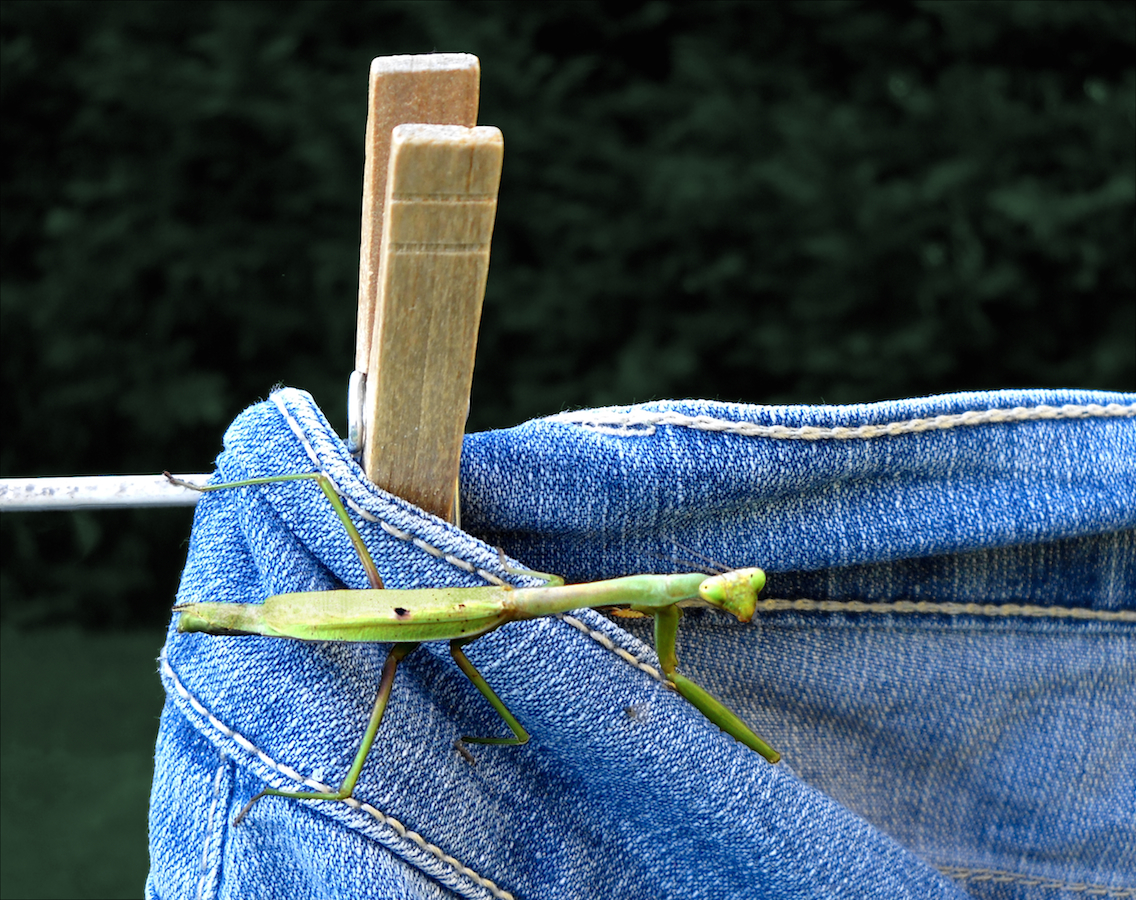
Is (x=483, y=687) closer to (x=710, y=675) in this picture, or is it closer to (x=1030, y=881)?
(x=710, y=675)

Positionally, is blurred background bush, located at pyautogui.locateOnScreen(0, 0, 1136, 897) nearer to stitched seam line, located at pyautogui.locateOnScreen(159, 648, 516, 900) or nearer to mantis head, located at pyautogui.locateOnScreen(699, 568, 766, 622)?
stitched seam line, located at pyautogui.locateOnScreen(159, 648, 516, 900)

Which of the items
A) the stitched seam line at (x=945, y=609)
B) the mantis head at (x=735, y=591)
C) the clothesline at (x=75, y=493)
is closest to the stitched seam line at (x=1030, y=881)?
the stitched seam line at (x=945, y=609)

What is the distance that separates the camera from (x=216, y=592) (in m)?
0.50

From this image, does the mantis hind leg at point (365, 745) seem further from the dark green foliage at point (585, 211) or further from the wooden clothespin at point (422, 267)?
the dark green foliage at point (585, 211)

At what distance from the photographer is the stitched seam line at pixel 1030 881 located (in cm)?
65

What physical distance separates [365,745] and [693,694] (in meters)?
0.14

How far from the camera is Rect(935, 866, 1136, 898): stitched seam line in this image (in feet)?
2.14

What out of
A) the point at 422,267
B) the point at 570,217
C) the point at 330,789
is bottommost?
the point at 330,789

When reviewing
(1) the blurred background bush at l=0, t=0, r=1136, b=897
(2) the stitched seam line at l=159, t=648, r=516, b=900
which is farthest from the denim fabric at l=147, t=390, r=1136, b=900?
(1) the blurred background bush at l=0, t=0, r=1136, b=897

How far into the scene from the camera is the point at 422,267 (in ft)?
1.24

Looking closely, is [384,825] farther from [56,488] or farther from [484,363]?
[484,363]

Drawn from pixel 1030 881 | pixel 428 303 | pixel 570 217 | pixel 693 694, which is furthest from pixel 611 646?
pixel 570 217

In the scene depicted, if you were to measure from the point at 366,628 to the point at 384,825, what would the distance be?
87mm

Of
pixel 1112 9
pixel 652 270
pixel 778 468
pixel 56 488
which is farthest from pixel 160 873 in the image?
pixel 1112 9
